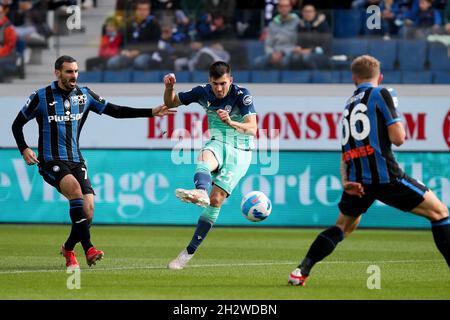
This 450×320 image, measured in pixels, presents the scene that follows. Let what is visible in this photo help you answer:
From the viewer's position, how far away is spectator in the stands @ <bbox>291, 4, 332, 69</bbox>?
63.5ft

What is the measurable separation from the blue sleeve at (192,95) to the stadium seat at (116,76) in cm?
928

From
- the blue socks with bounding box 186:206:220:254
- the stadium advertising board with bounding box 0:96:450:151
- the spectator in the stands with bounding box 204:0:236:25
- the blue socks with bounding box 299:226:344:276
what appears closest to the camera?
the blue socks with bounding box 299:226:344:276

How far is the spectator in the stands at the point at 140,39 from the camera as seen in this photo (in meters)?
19.8

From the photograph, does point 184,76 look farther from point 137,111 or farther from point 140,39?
point 137,111

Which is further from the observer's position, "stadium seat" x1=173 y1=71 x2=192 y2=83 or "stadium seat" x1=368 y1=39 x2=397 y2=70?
"stadium seat" x1=173 y1=71 x2=192 y2=83

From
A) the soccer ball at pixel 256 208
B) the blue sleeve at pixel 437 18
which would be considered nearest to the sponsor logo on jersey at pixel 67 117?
the soccer ball at pixel 256 208

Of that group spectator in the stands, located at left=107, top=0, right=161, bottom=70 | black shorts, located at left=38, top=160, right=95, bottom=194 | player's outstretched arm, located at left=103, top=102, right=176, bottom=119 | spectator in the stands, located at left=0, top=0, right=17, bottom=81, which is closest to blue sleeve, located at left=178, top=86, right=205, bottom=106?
player's outstretched arm, located at left=103, top=102, right=176, bottom=119

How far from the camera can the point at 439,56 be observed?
759 inches

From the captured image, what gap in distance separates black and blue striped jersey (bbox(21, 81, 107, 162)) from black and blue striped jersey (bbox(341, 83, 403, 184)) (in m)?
3.26

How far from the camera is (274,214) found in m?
17.4

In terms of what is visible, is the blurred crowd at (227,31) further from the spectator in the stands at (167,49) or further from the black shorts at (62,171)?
the black shorts at (62,171)

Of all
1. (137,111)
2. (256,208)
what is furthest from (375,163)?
(137,111)

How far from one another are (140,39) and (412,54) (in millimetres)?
5132

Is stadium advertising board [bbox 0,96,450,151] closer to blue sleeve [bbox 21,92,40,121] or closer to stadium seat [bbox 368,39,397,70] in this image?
stadium seat [bbox 368,39,397,70]
